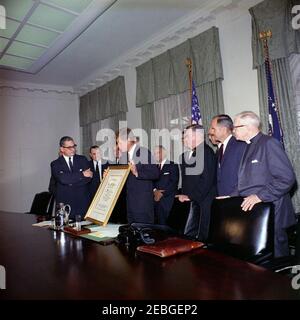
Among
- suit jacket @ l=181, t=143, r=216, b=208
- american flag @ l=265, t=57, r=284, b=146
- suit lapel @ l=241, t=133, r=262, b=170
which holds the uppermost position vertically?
american flag @ l=265, t=57, r=284, b=146

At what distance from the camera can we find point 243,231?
A: 175 cm

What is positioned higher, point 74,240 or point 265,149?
point 265,149

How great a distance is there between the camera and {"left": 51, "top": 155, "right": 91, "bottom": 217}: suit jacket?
3.53 metres

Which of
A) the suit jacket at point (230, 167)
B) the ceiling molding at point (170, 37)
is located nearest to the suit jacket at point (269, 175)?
the suit jacket at point (230, 167)

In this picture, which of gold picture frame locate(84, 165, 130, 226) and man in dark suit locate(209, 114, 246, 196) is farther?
man in dark suit locate(209, 114, 246, 196)

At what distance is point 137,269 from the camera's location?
1179mm

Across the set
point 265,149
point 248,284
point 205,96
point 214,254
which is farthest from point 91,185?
point 248,284

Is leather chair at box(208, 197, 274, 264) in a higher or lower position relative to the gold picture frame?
lower

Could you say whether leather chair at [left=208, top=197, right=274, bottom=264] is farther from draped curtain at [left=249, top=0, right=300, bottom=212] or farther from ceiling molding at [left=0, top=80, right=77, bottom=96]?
ceiling molding at [left=0, top=80, right=77, bottom=96]

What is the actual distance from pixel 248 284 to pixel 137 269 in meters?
0.43

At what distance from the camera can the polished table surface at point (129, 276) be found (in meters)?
0.95

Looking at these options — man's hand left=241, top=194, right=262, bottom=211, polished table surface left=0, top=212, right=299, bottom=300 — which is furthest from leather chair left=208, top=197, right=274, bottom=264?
polished table surface left=0, top=212, right=299, bottom=300

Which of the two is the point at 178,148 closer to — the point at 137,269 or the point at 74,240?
the point at 74,240

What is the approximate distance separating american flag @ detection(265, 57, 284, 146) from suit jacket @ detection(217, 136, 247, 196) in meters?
0.93
